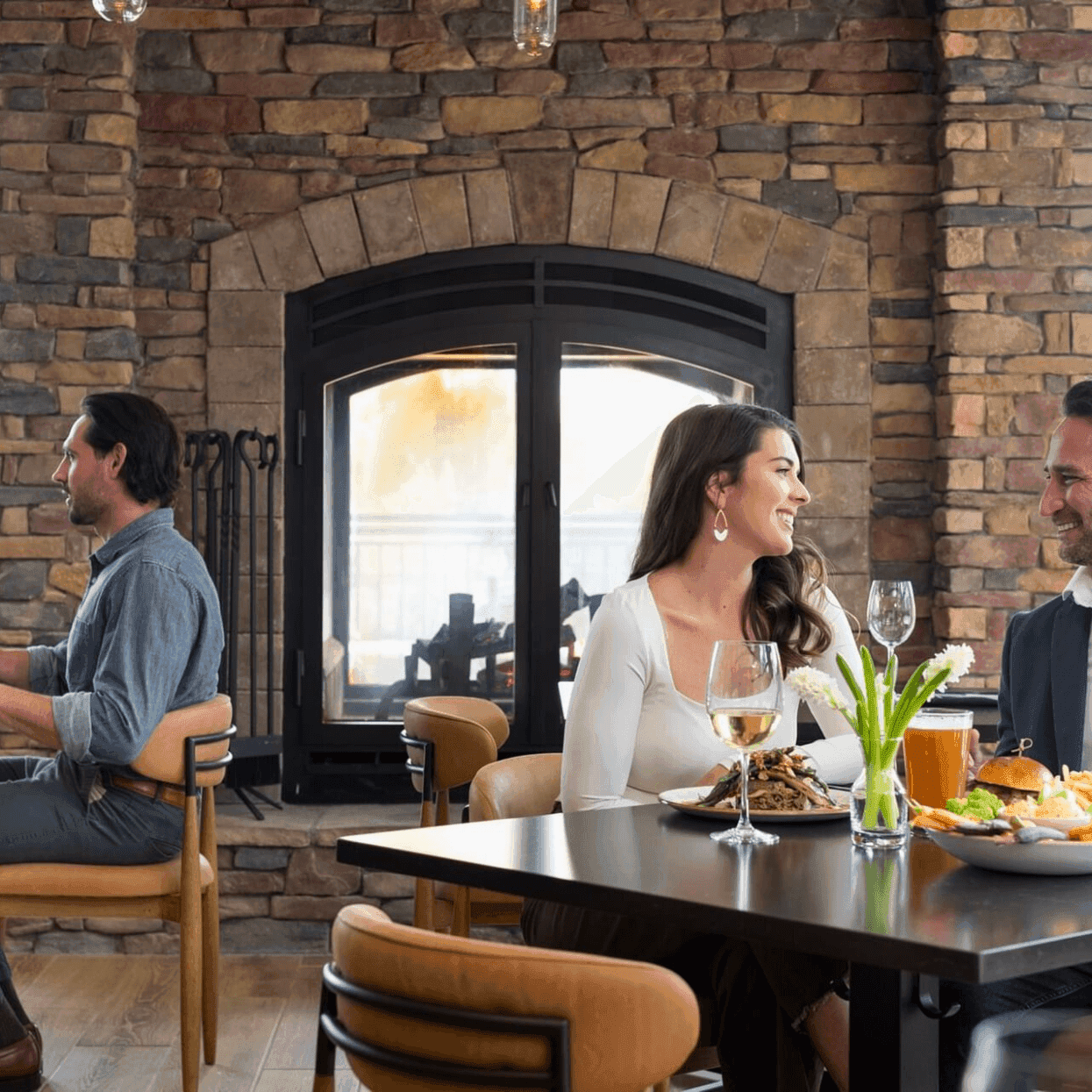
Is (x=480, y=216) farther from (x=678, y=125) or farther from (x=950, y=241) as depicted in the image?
(x=950, y=241)

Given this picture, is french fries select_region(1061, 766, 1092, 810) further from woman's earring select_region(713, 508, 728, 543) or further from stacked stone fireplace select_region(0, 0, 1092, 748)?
stacked stone fireplace select_region(0, 0, 1092, 748)

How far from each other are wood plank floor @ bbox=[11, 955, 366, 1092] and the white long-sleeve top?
52.1 inches

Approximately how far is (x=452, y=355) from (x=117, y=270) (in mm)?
1060

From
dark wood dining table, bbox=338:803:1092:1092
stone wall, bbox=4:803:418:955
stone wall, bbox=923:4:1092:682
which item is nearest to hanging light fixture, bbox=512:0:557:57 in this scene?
dark wood dining table, bbox=338:803:1092:1092

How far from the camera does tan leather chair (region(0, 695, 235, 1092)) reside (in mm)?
3053

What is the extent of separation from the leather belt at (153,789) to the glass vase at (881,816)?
172cm

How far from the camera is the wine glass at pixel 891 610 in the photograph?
2.12 meters

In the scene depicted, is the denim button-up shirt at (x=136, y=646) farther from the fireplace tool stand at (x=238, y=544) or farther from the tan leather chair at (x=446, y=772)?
the fireplace tool stand at (x=238, y=544)

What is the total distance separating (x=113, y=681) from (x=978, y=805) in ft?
6.20

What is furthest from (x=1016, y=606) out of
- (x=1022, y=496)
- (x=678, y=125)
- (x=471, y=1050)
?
(x=471, y=1050)

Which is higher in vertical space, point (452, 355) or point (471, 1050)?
point (452, 355)

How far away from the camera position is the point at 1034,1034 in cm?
194

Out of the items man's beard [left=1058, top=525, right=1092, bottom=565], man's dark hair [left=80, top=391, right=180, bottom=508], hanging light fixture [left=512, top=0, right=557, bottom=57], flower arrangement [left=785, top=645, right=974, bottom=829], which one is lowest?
flower arrangement [left=785, top=645, right=974, bottom=829]

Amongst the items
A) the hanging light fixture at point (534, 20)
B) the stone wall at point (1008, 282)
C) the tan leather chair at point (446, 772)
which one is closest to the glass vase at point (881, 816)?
the tan leather chair at point (446, 772)
